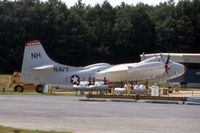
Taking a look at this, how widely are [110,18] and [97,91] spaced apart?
273ft

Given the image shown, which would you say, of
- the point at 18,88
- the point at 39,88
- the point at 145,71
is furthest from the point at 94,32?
the point at 145,71

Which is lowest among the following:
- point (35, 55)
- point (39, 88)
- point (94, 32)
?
point (39, 88)

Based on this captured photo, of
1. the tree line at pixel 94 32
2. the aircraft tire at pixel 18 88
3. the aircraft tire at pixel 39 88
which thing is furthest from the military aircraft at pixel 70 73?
the tree line at pixel 94 32

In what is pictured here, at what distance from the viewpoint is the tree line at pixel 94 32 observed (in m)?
101

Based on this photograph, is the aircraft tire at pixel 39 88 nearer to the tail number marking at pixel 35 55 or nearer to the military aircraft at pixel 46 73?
the military aircraft at pixel 46 73

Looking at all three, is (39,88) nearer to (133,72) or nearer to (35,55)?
(35,55)

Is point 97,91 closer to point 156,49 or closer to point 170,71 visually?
point 170,71

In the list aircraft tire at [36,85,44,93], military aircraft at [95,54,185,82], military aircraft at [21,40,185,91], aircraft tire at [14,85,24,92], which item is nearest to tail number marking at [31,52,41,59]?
military aircraft at [21,40,185,91]

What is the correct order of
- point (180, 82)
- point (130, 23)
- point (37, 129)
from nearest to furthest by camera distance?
point (37, 129)
point (180, 82)
point (130, 23)

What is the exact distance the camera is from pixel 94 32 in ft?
363

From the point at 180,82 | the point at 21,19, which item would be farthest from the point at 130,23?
the point at 180,82

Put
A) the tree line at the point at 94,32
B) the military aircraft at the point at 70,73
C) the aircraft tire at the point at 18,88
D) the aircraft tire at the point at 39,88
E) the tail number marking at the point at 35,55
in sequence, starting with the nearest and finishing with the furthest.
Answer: the aircraft tire at the point at 39,88 → the military aircraft at the point at 70,73 → the tail number marking at the point at 35,55 → the aircraft tire at the point at 18,88 → the tree line at the point at 94,32

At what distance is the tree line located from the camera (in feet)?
333

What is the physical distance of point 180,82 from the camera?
72938 millimetres
